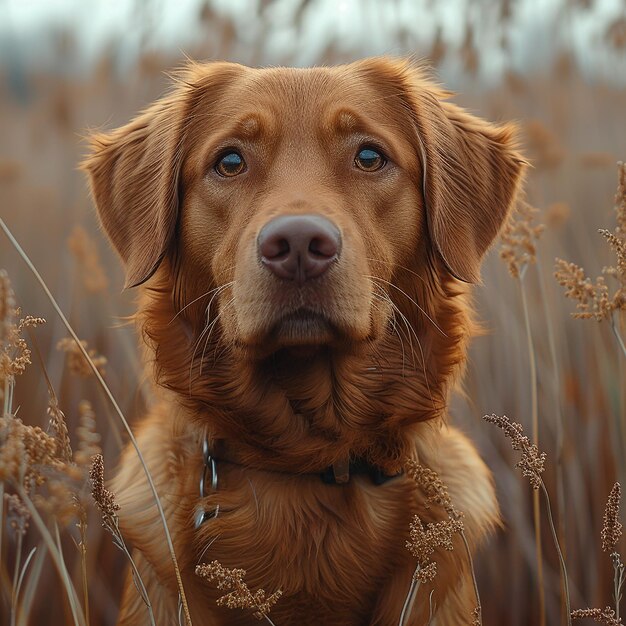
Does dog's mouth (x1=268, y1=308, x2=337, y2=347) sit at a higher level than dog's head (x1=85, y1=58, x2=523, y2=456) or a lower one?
lower

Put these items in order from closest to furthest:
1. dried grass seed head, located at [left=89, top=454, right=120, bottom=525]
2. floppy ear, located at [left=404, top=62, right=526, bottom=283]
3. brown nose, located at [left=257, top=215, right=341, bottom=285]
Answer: dried grass seed head, located at [left=89, top=454, right=120, bottom=525] → brown nose, located at [left=257, top=215, right=341, bottom=285] → floppy ear, located at [left=404, top=62, right=526, bottom=283]

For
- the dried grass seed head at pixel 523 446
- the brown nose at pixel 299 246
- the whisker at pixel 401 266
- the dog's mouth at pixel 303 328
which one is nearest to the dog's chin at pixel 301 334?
the dog's mouth at pixel 303 328

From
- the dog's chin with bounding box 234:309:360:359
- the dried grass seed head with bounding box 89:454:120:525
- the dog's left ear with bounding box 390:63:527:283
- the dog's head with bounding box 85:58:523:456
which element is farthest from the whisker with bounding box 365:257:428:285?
the dried grass seed head with bounding box 89:454:120:525

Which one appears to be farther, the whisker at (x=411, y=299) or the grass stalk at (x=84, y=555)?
the whisker at (x=411, y=299)

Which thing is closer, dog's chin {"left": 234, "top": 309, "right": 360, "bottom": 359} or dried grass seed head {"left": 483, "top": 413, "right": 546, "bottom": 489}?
dried grass seed head {"left": 483, "top": 413, "right": 546, "bottom": 489}

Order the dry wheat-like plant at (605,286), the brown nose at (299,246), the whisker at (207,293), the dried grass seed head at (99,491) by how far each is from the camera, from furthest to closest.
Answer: the whisker at (207,293), the brown nose at (299,246), the dry wheat-like plant at (605,286), the dried grass seed head at (99,491)

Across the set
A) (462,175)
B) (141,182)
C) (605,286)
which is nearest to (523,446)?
(605,286)

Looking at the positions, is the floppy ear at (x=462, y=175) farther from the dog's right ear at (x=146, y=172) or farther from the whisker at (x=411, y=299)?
the dog's right ear at (x=146, y=172)

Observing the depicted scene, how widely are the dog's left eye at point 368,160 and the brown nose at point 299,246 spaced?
53 centimetres

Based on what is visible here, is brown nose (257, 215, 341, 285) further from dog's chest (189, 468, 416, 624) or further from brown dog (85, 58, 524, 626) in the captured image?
dog's chest (189, 468, 416, 624)

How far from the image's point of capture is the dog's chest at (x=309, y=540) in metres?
2.39

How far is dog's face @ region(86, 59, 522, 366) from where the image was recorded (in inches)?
86.3

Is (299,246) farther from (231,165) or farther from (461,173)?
(461,173)

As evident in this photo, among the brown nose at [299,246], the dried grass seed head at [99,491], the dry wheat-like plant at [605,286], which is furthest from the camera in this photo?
the brown nose at [299,246]
